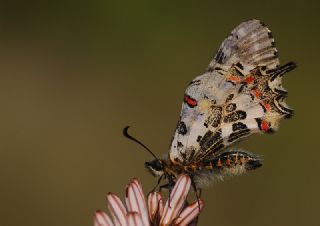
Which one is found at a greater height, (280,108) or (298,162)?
(298,162)

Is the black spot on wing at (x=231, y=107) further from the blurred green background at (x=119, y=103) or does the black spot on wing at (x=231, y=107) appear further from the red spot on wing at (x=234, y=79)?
the blurred green background at (x=119, y=103)

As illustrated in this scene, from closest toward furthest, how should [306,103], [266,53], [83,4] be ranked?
[266,53] → [306,103] → [83,4]

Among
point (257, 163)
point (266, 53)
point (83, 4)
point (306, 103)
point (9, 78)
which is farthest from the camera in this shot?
point (83, 4)

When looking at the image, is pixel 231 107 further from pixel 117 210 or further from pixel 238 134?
pixel 117 210

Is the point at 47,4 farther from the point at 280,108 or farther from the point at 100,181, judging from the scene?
the point at 280,108

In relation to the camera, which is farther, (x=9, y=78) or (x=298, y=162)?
(x=9, y=78)

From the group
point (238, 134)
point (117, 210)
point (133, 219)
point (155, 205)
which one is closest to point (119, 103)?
point (238, 134)

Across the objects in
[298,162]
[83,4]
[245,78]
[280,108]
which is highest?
[83,4]

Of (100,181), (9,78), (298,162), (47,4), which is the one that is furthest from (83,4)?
(298,162)
